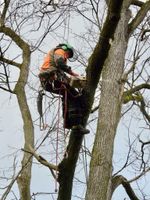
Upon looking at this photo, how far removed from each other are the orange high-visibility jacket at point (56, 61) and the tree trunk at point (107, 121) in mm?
937

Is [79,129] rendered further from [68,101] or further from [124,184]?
[124,184]

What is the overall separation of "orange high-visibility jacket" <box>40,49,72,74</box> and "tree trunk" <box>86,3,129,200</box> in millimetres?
937

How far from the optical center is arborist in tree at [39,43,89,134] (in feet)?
17.4

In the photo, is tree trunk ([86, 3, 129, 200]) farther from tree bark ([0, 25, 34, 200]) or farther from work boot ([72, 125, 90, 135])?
tree bark ([0, 25, 34, 200])

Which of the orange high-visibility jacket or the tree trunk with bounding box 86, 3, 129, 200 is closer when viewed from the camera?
the orange high-visibility jacket

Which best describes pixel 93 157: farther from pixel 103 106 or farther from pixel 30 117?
pixel 30 117

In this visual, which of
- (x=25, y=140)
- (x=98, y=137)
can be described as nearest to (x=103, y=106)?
(x=98, y=137)

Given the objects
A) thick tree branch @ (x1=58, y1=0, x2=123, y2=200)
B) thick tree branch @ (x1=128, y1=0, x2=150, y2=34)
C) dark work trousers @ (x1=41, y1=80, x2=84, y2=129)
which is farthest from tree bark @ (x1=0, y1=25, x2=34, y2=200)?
thick tree branch @ (x1=128, y1=0, x2=150, y2=34)

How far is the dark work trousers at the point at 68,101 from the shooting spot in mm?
5117

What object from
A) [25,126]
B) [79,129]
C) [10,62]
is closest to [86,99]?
[79,129]

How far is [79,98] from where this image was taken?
16.4 ft

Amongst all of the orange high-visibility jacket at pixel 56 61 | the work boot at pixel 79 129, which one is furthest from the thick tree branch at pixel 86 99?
the orange high-visibility jacket at pixel 56 61

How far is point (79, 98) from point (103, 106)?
1261mm

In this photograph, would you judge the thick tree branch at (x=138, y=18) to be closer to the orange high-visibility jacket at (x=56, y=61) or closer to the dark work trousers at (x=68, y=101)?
the orange high-visibility jacket at (x=56, y=61)
